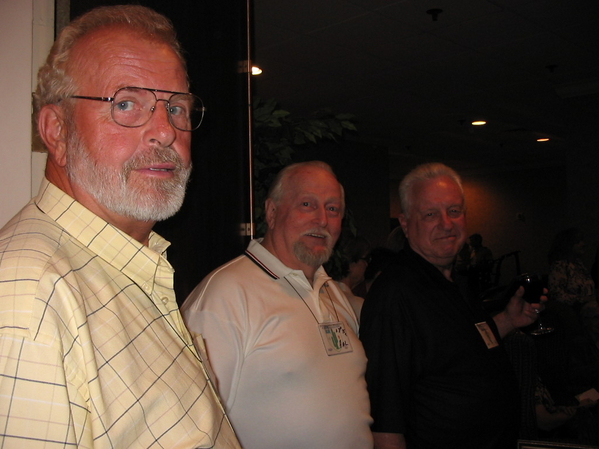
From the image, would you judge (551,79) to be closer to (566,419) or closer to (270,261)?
(566,419)

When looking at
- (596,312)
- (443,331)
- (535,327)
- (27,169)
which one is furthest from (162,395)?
(596,312)

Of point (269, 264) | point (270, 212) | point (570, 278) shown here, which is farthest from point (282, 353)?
point (570, 278)

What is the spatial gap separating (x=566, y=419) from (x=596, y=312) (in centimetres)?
217

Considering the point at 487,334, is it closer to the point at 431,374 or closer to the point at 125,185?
the point at 431,374

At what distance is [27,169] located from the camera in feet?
4.93

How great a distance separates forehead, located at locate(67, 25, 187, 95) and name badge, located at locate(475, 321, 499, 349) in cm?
150

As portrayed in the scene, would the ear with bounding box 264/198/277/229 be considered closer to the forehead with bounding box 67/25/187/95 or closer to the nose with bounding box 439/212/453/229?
the nose with bounding box 439/212/453/229

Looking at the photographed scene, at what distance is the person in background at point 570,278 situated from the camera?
4.47 meters

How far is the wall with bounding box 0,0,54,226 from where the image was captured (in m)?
1.49

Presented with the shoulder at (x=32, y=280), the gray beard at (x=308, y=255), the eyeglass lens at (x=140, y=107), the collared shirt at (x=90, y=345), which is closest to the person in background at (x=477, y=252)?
the gray beard at (x=308, y=255)

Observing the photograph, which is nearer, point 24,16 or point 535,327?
point 24,16

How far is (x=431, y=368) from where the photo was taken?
1.76 metres

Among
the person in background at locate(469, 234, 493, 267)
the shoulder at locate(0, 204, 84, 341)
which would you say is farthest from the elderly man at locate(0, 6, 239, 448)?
the person in background at locate(469, 234, 493, 267)

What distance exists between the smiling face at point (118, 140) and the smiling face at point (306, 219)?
94 cm
